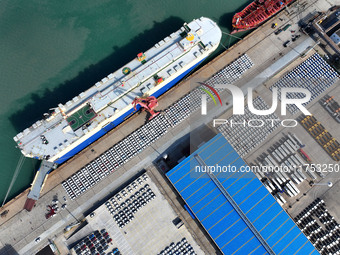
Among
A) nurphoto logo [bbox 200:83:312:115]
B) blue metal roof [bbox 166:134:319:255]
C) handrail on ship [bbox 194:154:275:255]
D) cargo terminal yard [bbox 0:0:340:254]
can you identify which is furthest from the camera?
nurphoto logo [bbox 200:83:312:115]

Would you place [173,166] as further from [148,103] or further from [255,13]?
[255,13]

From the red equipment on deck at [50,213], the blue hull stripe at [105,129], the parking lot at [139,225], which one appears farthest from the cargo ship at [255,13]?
the red equipment on deck at [50,213]

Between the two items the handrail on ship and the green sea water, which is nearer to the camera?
the handrail on ship

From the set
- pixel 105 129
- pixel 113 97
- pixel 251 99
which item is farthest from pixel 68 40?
pixel 251 99

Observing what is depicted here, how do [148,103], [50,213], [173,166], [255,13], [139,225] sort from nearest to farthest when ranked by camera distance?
[139,225]
[50,213]
[148,103]
[173,166]
[255,13]

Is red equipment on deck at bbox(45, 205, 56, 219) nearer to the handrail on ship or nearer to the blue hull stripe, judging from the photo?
the blue hull stripe

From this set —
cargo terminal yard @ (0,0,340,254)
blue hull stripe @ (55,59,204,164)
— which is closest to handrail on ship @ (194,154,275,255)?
cargo terminal yard @ (0,0,340,254)

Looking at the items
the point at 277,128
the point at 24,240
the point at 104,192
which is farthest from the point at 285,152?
the point at 24,240

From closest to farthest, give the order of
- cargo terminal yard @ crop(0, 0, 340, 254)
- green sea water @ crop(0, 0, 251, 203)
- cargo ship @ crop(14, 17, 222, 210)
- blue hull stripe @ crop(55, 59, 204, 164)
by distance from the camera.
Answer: cargo ship @ crop(14, 17, 222, 210), cargo terminal yard @ crop(0, 0, 340, 254), blue hull stripe @ crop(55, 59, 204, 164), green sea water @ crop(0, 0, 251, 203)
